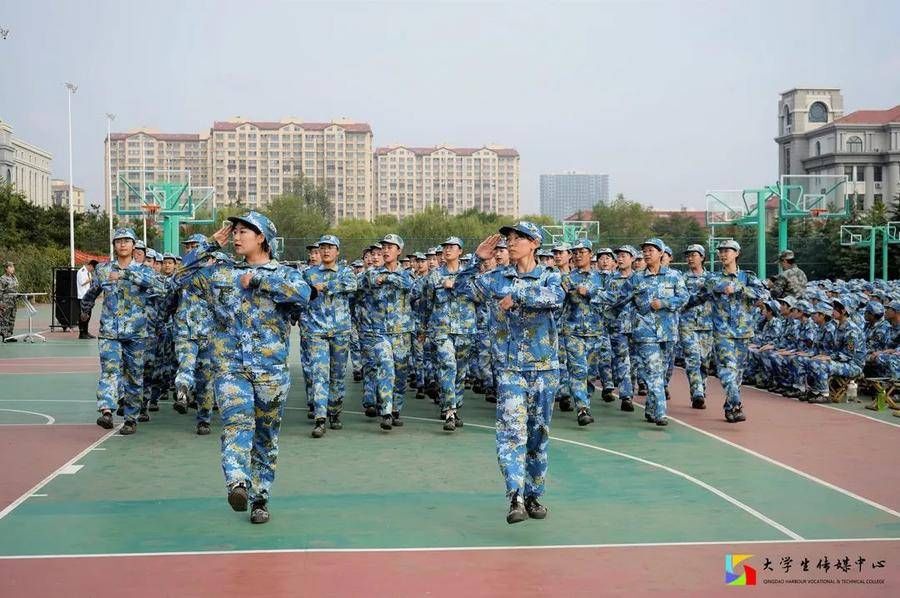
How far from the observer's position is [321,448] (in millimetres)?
10383

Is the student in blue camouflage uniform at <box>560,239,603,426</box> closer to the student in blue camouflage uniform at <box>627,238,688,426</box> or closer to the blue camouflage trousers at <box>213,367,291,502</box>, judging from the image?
the student in blue camouflage uniform at <box>627,238,688,426</box>

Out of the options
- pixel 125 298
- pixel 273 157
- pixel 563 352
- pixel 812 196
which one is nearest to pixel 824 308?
pixel 563 352

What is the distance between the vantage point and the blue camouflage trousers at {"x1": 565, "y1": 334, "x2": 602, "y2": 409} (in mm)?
11984

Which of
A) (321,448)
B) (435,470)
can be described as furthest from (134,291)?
(435,470)

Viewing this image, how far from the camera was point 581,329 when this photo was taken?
12.8 m

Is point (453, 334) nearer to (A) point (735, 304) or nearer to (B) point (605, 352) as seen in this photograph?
(B) point (605, 352)

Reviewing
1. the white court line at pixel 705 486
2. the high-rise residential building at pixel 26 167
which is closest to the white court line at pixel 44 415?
the white court line at pixel 705 486

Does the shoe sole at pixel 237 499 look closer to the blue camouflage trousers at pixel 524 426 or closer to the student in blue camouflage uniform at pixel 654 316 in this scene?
the blue camouflage trousers at pixel 524 426

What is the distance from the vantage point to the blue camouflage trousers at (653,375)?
11664 millimetres

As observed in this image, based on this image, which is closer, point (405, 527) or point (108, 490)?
point (405, 527)

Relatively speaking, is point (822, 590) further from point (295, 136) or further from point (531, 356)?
point (295, 136)

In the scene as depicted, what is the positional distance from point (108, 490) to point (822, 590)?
220 inches

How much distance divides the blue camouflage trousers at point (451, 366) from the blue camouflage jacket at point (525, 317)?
14.1 feet

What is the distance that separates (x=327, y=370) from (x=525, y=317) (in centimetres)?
444
